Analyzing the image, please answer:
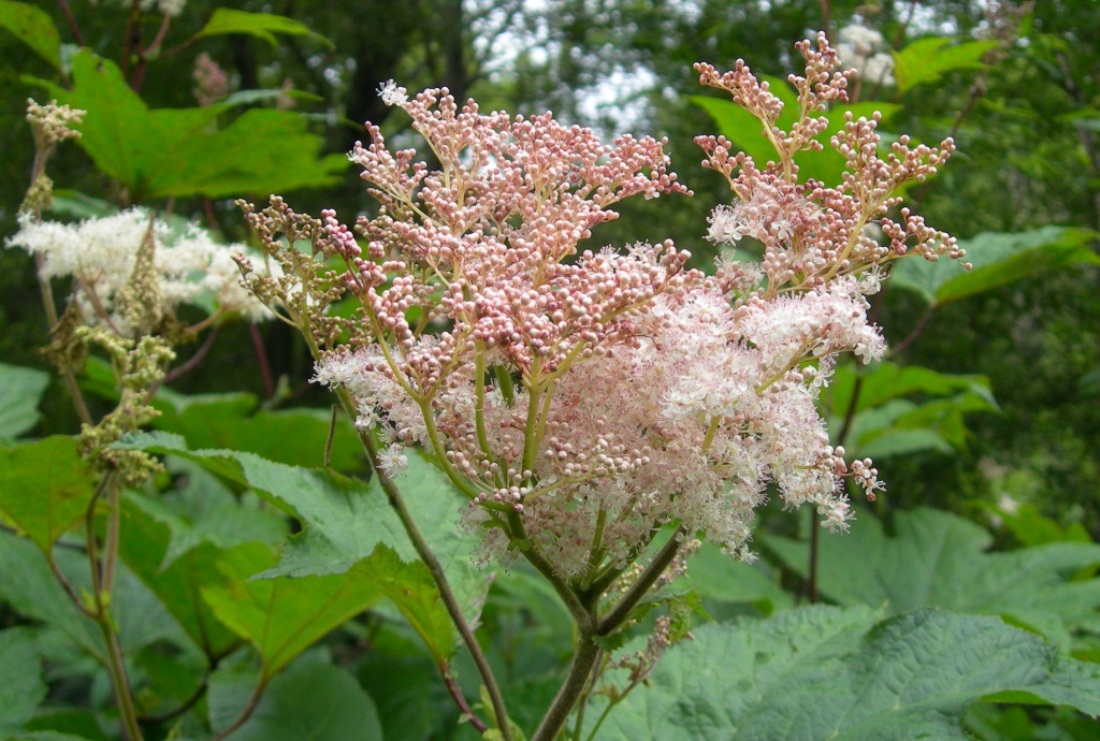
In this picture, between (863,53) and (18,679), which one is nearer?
(18,679)

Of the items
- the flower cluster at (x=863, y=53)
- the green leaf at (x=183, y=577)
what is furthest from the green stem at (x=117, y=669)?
Result: the flower cluster at (x=863, y=53)

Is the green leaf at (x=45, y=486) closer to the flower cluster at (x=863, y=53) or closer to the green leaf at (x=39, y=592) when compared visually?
the green leaf at (x=39, y=592)

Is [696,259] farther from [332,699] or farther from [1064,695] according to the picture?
[1064,695]

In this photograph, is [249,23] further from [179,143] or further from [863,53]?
[863,53]

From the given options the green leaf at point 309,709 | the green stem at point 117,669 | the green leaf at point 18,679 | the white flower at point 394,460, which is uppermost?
the white flower at point 394,460

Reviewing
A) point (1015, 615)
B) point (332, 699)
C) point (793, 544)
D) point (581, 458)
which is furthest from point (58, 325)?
point (793, 544)

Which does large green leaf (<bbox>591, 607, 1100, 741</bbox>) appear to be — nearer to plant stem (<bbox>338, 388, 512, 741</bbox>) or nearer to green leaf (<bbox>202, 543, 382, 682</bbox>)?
plant stem (<bbox>338, 388, 512, 741</bbox>)

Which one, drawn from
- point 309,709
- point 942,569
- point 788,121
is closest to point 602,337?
point 309,709
